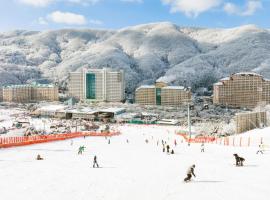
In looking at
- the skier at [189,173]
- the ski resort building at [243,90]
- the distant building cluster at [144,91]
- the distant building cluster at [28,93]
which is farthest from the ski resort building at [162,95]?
the skier at [189,173]

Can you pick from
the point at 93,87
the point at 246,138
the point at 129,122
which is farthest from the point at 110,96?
the point at 246,138

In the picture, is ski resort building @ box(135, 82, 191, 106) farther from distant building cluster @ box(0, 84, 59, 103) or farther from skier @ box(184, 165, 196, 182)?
skier @ box(184, 165, 196, 182)

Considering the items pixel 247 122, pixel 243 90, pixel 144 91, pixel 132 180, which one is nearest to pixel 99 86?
pixel 144 91

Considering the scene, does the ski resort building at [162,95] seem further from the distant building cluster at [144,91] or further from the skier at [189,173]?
the skier at [189,173]

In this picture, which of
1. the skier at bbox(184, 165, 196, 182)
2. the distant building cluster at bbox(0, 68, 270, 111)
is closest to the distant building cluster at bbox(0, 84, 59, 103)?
the distant building cluster at bbox(0, 68, 270, 111)

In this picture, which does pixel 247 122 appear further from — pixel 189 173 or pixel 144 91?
pixel 144 91
